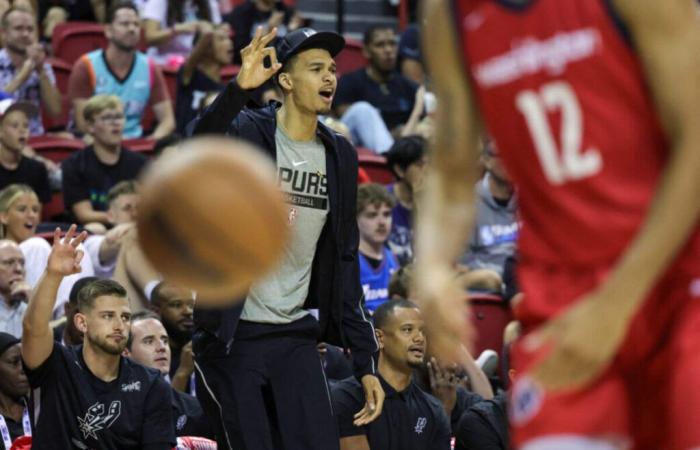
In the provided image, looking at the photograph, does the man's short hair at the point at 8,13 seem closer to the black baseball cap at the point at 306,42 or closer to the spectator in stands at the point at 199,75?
the spectator in stands at the point at 199,75

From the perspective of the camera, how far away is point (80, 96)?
12062 millimetres

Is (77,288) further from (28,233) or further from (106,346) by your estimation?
(28,233)

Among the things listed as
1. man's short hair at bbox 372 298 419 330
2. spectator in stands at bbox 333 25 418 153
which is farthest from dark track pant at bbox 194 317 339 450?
spectator in stands at bbox 333 25 418 153

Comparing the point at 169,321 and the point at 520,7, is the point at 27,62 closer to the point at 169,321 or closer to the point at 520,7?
the point at 169,321

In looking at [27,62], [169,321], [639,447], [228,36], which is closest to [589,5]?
[639,447]

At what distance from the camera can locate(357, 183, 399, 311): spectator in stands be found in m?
9.70

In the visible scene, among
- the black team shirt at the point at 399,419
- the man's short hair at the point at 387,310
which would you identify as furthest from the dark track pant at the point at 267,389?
the man's short hair at the point at 387,310

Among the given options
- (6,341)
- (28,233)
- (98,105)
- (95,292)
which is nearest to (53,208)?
(98,105)

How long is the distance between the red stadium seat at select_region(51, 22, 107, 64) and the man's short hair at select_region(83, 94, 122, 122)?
9.26 feet

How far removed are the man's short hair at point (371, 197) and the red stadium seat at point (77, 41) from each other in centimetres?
457

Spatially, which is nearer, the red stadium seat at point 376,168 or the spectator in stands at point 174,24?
the red stadium seat at point 376,168

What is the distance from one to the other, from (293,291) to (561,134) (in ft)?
9.79

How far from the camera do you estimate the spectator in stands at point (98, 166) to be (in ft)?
33.8

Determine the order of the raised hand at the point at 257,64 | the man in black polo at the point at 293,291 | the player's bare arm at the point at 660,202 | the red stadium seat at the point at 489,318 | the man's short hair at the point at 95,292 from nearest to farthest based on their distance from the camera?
1. the player's bare arm at the point at 660,202
2. the raised hand at the point at 257,64
3. the man in black polo at the point at 293,291
4. the man's short hair at the point at 95,292
5. the red stadium seat at the point at 489,318
